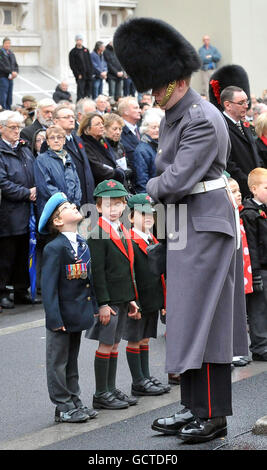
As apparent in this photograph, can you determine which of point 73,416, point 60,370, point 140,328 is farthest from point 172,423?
point 140,328

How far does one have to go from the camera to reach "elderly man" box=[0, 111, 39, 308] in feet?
33.4

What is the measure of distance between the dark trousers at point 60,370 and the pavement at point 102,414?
0.16 meters

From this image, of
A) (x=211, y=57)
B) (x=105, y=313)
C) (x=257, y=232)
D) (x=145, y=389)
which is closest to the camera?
(x=105, y=313)

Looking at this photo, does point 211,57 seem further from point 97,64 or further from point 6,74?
point 6,74

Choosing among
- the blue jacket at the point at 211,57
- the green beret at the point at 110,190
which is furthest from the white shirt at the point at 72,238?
the blue jacket at the point at 211,57

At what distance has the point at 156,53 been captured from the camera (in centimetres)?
561

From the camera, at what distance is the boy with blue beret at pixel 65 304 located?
20.5ft

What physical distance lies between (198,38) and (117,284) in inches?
1039

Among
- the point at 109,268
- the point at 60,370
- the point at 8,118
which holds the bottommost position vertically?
the point at 60,370

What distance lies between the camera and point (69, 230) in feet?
21.2

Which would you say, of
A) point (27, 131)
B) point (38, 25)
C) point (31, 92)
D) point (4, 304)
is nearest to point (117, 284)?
point (4, 304)

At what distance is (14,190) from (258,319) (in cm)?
320

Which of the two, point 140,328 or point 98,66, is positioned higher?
point 98,66

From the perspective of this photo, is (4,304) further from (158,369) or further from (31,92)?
(31,92)
